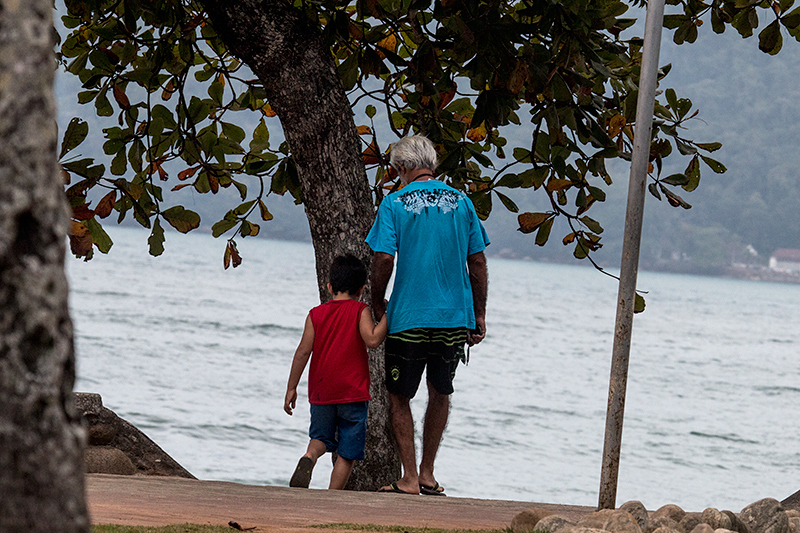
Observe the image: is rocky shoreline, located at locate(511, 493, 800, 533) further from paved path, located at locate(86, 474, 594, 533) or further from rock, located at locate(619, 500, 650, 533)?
paved path, located at locate(86, 474, 594, 533)

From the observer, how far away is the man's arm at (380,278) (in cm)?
441

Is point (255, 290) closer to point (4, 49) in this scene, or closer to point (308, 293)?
point (308, 293)

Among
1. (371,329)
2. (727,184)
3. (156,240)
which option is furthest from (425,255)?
(727,184)

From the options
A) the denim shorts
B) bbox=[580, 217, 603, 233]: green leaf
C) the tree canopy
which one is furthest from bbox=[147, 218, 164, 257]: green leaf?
bbox=[580, 217, 603, 233]: green leaf

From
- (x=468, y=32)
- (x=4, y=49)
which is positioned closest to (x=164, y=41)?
(x=468, y=32)

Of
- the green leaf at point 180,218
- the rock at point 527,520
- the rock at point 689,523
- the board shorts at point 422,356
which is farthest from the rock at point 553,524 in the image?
the green leaf at point 180,218

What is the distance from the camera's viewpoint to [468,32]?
4762 mm

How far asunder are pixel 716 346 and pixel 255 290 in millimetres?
29833

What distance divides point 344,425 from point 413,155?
143 cm

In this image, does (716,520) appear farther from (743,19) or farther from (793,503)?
(743,19)

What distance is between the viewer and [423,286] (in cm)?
445

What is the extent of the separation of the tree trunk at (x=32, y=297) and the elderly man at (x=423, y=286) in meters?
2.99

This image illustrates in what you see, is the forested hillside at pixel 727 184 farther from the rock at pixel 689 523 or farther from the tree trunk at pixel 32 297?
the tree trunk at pixel 32 297

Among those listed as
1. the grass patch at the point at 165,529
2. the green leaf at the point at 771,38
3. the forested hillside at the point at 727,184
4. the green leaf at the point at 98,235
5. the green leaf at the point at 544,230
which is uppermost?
the forested hillside at the point at 727,184
